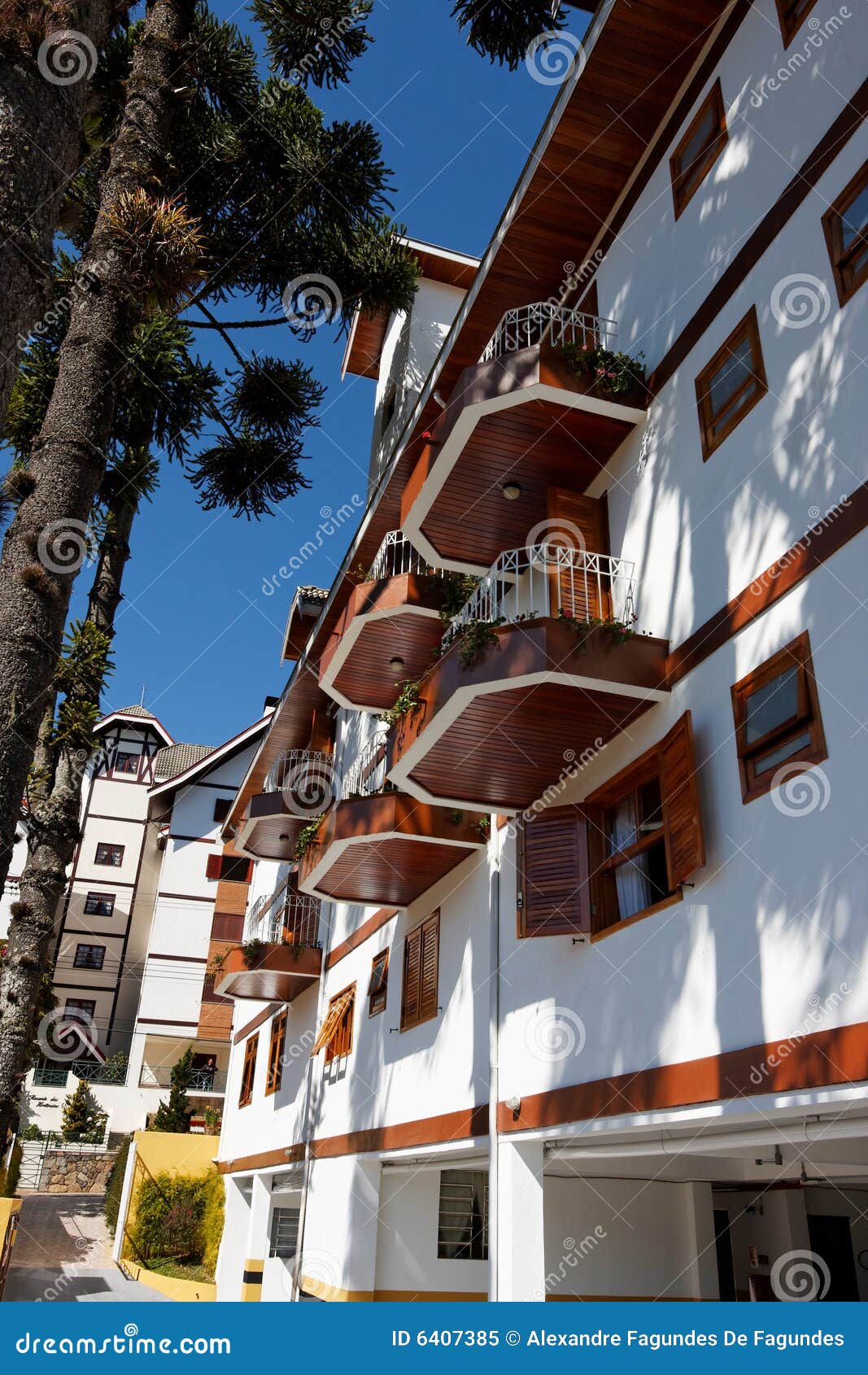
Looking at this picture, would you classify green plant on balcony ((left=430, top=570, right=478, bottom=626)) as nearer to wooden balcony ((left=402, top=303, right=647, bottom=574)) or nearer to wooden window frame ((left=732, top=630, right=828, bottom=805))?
wooden balcony ((left=402, top=303, right=647, bottom=574))

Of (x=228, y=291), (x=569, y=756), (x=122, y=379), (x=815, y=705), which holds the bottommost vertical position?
(x=815, y=705)

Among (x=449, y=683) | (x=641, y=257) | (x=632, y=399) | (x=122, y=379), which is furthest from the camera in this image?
(x=641, y=257)

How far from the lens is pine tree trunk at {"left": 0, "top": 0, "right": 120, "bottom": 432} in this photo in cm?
440

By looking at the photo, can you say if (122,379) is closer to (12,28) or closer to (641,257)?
(12,28)

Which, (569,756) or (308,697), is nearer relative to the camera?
(569,756)

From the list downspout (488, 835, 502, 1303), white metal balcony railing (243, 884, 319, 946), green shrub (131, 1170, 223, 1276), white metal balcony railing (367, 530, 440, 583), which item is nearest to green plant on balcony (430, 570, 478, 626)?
white metal balcony railing (367, 530, 440, 583)

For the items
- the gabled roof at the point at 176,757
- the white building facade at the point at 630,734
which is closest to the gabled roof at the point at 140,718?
the gabled roof at the point at 176,757

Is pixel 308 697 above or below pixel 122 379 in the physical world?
above

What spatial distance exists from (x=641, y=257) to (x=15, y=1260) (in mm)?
28925

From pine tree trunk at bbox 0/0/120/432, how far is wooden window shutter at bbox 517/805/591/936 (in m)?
5.89

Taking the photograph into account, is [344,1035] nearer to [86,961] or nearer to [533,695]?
[533,695]

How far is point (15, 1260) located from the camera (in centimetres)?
2705

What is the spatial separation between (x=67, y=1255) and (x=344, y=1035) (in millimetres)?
19061

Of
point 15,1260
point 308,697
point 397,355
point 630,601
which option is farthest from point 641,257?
point 15,1260
